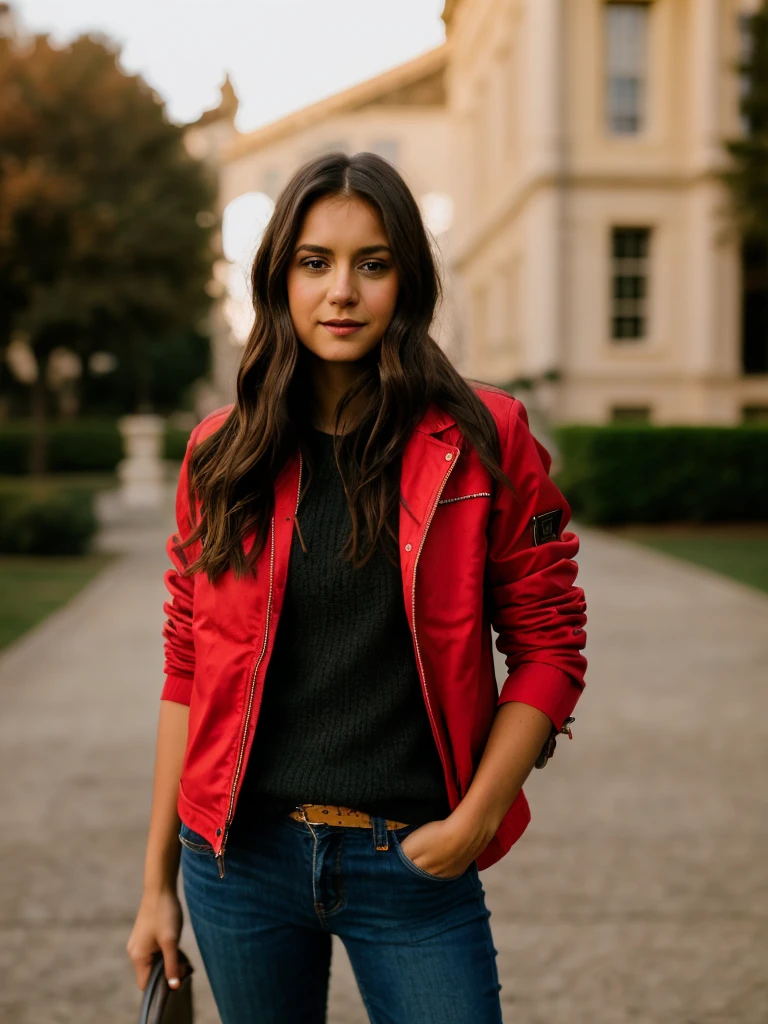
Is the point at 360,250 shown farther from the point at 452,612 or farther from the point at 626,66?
the point at 626,66

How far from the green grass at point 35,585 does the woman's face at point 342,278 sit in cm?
756

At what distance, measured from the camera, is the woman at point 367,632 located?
1.75 meters

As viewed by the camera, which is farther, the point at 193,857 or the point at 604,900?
the point at 604,900

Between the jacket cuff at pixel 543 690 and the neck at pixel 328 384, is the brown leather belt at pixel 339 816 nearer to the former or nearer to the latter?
the jacket cuff at pixel 543 690

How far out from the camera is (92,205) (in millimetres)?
19453

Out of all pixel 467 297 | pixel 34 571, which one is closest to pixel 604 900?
pixel 34 571

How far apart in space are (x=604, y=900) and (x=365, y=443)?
2.71 m

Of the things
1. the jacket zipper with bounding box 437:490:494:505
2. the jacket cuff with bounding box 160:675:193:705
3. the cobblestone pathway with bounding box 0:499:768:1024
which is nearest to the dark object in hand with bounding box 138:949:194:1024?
the jacket cuff with bounding box 160:675:193:705

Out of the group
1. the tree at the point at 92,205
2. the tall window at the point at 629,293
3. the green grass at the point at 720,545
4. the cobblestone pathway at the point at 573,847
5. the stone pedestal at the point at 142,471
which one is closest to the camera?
the cobblestone pathway at the point at 573,847

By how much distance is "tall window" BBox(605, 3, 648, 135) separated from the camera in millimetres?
22328

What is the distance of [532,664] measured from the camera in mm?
1801

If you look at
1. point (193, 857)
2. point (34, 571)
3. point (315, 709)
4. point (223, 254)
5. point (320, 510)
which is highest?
point (223, 254)

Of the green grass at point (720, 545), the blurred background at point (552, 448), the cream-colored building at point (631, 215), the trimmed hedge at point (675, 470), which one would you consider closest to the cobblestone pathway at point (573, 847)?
the blurred background at point (552, 448)

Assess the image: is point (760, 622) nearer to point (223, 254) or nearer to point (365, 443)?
point (365, 443)
